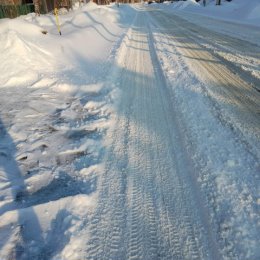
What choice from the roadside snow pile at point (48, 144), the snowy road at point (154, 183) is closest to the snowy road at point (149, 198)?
the snowy road at point (154, 183)

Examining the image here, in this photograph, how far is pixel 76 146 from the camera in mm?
4508

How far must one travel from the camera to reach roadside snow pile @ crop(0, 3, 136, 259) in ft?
9.75

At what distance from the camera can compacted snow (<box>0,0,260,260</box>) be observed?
2840 millimetres

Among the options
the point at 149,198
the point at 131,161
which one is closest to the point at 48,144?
the point at 131,161

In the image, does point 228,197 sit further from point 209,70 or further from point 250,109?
point 209,70

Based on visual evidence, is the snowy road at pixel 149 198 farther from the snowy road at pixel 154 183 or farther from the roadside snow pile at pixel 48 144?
the roadside snow pile at pixel 48 144

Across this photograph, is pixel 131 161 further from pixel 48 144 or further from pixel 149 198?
pixel 48 144

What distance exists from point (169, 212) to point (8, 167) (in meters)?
2.39

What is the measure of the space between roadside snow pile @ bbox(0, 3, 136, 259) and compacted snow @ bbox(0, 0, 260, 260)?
0.02 metres

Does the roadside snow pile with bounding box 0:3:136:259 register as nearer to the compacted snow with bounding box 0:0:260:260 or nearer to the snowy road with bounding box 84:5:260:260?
the compacted snow with bounding box 0:0:260:260

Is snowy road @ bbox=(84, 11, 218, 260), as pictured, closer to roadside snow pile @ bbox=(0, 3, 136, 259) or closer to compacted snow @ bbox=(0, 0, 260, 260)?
compacted snow @ bbox=(0, 0, 260, 260)

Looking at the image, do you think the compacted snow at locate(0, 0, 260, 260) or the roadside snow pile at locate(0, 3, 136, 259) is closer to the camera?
the compacted snow at locate(0, 0, 260, 260)

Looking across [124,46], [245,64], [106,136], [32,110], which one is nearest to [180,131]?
[106,136]

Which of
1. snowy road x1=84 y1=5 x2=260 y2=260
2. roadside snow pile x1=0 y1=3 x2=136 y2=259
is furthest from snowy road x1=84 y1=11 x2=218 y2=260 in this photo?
roadside snow pile x1=0 y1=3 x2=136 y2=259
